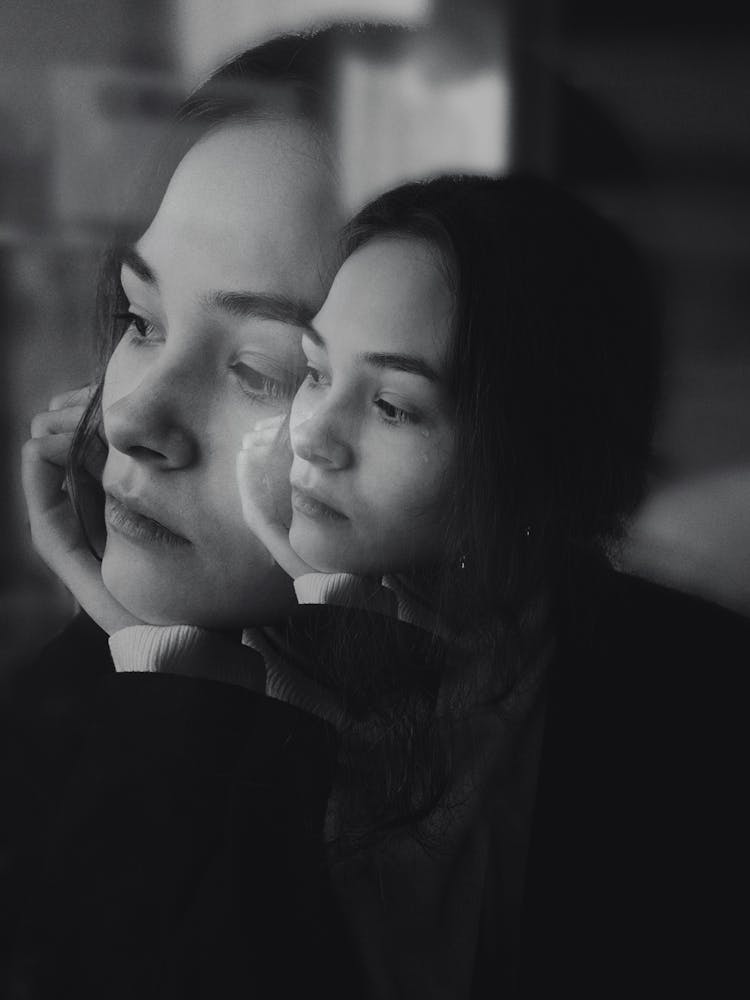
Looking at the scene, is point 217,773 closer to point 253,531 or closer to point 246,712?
point 246,712

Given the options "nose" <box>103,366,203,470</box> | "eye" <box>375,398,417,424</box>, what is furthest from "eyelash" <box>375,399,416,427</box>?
"nose" <box>103,366,203,470</box>

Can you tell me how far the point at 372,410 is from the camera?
746 mm

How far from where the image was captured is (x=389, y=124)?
29.7 inches

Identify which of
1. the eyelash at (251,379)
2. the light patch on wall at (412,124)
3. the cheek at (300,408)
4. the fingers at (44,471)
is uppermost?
the light patch on wall at (412,124)

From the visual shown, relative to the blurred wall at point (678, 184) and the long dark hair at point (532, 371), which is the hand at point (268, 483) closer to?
the long dark hair at point (532, 371)

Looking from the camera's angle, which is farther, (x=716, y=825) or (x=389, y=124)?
(x=716, y=825)

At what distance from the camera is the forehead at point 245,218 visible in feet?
2.37

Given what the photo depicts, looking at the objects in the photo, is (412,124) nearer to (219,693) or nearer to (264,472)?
(264,472)

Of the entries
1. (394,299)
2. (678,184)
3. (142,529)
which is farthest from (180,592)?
(678,184)

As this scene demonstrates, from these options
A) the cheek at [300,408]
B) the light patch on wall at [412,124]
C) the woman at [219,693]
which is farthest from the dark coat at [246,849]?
the light patch on wall at [412,124]

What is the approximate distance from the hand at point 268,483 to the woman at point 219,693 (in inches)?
0.5

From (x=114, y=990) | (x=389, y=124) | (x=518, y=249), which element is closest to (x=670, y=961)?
(x=114, y=990)

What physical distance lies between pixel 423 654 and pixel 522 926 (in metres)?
0.28

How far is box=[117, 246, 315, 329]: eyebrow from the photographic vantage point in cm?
72
